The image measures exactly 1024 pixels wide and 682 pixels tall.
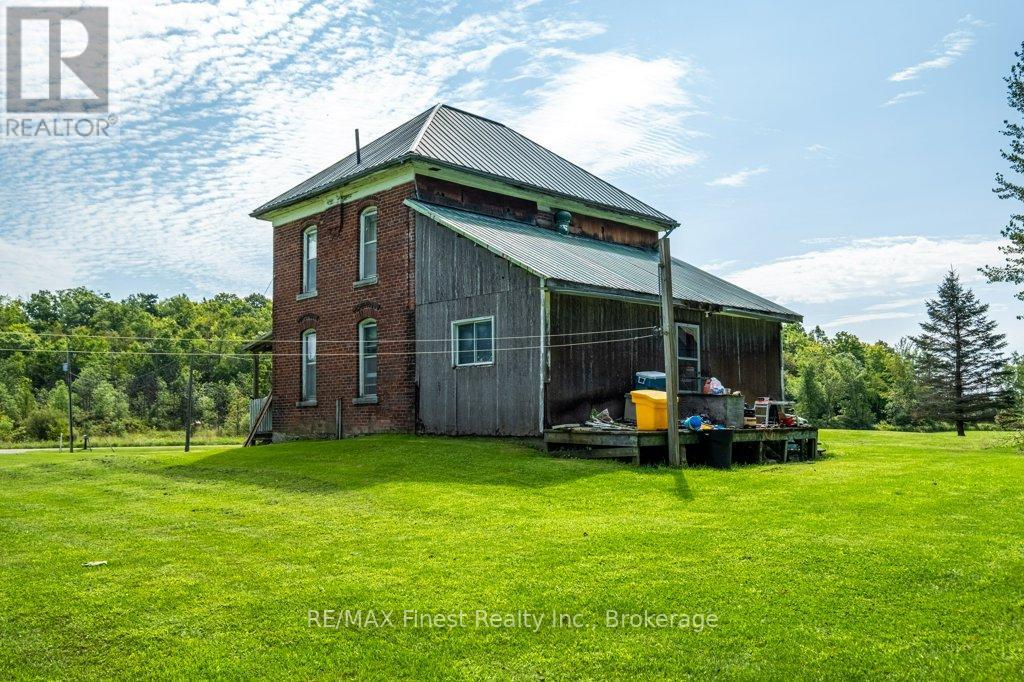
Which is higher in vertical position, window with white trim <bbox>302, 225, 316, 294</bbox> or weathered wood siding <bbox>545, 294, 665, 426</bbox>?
window with white trim <bbox>302, 225, 316, 294</bbox>

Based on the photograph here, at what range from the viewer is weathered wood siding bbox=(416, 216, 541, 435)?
17.3 metres

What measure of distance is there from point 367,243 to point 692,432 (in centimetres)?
1056

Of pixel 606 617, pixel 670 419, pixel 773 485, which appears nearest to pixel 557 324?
pixel 670 419

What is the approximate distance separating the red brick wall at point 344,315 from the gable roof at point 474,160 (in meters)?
0.87

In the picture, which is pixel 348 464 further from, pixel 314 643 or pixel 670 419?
pixel 314 643

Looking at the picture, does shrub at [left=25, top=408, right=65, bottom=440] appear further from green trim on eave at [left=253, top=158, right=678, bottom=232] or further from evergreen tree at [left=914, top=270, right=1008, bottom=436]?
evergreen tree at [left=914, top=270, right=1008, bottom=436]

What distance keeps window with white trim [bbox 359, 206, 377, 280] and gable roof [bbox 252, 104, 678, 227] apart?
1.08m

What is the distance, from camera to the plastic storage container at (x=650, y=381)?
727 inches

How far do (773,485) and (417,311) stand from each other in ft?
33.8

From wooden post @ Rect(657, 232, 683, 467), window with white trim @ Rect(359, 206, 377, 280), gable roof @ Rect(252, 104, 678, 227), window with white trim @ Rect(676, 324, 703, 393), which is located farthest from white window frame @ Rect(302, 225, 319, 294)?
wooden post @ Rect(657, 232, 683, 467)

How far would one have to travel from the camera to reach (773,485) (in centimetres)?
1247

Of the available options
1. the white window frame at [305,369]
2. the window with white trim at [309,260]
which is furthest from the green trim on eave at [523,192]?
the white window frame at [305,369]

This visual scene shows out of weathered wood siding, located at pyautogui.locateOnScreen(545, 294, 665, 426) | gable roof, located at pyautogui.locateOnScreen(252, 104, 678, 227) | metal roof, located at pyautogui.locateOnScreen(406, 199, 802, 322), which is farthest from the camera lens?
gable roof, located at pyautogui.locateOnScreen(252, 104, 678, 227)

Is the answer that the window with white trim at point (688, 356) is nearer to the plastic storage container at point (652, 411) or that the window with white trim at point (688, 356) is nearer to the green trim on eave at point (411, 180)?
the plastic storage container at point (652, 411)
